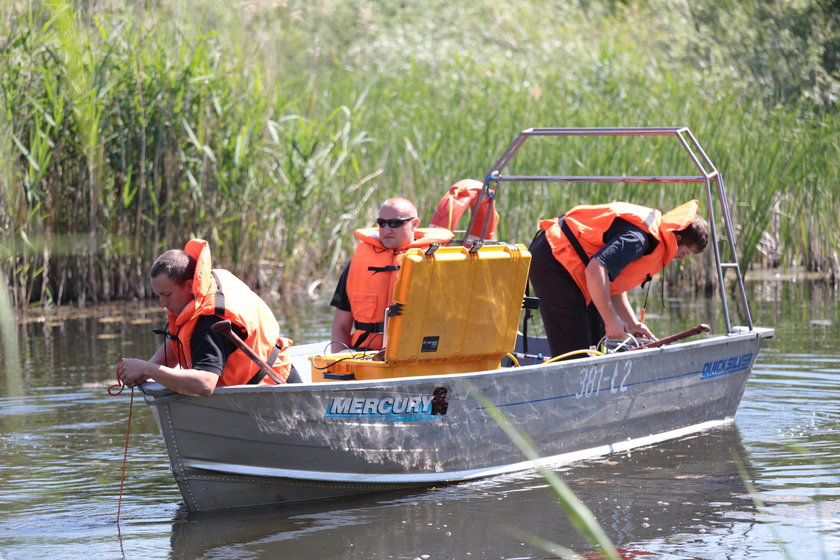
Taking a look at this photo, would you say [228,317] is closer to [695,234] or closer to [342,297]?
[342,297]

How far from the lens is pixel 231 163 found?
11000 mm

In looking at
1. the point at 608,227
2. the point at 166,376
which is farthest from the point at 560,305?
the point at 166,376

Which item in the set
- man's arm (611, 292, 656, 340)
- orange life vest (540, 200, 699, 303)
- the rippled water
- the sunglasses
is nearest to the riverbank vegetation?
the rippled water

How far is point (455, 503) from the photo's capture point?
5320 millimetres

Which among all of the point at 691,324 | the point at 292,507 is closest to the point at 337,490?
the point at 292,507

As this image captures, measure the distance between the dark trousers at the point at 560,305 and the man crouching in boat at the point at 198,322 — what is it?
192 cm

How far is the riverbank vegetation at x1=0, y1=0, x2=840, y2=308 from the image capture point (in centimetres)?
1030

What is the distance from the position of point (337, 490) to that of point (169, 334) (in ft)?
3.59

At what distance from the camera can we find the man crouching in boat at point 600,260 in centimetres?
605

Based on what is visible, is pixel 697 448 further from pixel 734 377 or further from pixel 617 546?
pixel 617 546

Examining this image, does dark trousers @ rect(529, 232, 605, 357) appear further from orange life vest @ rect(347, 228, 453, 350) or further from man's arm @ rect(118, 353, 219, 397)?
man's arm @ rect(118, 353, 219, 397)

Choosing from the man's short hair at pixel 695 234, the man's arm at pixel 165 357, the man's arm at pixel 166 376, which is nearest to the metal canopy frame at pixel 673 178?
the man's short hair at pixel 695 234

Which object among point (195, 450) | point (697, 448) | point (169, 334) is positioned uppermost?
point (169, 334)

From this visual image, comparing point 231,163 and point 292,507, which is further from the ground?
point 231,163
